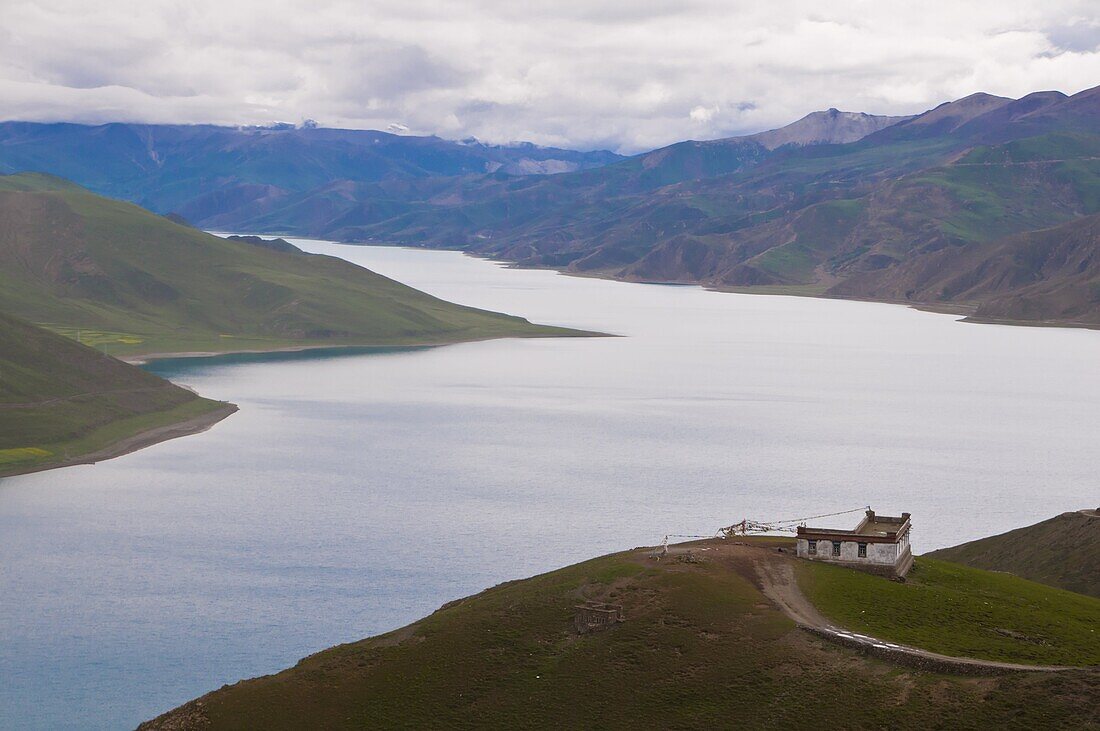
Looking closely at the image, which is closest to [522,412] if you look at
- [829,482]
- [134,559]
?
[829,482]

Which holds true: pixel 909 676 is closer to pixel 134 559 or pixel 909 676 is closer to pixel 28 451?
pixel 134 559

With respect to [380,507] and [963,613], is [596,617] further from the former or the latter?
[380,507]

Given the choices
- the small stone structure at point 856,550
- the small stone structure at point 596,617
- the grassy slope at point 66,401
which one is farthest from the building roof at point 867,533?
the grassy slope at point 66,401

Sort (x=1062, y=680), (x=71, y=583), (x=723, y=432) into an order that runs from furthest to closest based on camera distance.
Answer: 1. (x=723, y=432)
2. (x=71, y=583)
3. (x=1062, y=680)

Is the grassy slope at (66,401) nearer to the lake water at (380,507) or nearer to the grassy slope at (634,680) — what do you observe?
the lake water at (380,507)

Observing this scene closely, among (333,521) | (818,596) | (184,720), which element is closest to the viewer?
(184,720)

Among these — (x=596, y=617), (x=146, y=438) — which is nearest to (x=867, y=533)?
(x=596, y=617)

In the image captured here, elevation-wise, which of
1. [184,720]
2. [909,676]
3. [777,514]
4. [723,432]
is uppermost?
[723,432]
